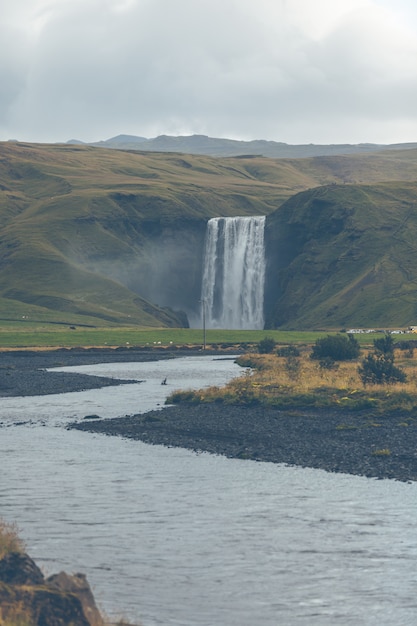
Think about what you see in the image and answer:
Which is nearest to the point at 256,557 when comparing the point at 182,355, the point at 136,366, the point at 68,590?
the point at 68,590

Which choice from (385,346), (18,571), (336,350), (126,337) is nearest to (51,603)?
(18,571)

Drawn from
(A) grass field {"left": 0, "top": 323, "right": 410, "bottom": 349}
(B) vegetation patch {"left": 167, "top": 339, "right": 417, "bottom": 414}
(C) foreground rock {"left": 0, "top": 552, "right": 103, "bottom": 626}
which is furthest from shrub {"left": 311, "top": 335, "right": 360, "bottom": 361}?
(C) foreground rock {"left": 0, "top": 552, "right": 103, "bottom": 626}

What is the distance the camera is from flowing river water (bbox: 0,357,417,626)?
2373 cm

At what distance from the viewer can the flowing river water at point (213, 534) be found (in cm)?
2373

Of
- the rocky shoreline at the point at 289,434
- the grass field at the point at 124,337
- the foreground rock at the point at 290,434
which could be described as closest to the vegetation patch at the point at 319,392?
the rocky shoreline at the point at 289,434

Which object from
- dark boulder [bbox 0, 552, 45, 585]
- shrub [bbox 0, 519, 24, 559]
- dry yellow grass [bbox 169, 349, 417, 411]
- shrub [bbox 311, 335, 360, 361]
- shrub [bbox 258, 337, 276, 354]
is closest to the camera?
dark boulder [bbox 0, 552, 45, 585]

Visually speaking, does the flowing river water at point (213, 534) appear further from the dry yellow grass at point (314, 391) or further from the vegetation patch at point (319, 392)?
the dry yellow grass at point (314, 391)

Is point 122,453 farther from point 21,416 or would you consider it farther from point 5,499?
point 21,416

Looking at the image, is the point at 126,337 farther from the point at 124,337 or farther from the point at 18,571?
the point at 18,571

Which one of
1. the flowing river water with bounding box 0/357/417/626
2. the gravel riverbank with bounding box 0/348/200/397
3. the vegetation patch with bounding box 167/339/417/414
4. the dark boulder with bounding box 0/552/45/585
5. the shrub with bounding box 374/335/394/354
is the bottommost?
the gravel riverbank with bounding box 0/348/200/397

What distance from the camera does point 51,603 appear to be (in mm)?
19016

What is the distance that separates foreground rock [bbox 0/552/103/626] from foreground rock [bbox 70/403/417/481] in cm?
2083

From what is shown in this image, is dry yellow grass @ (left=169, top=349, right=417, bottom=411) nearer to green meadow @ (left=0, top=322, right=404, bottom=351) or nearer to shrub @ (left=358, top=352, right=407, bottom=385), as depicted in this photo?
shrub @ (left=358, top=352, right=407, bottom=385)

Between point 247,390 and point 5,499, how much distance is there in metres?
33.5
